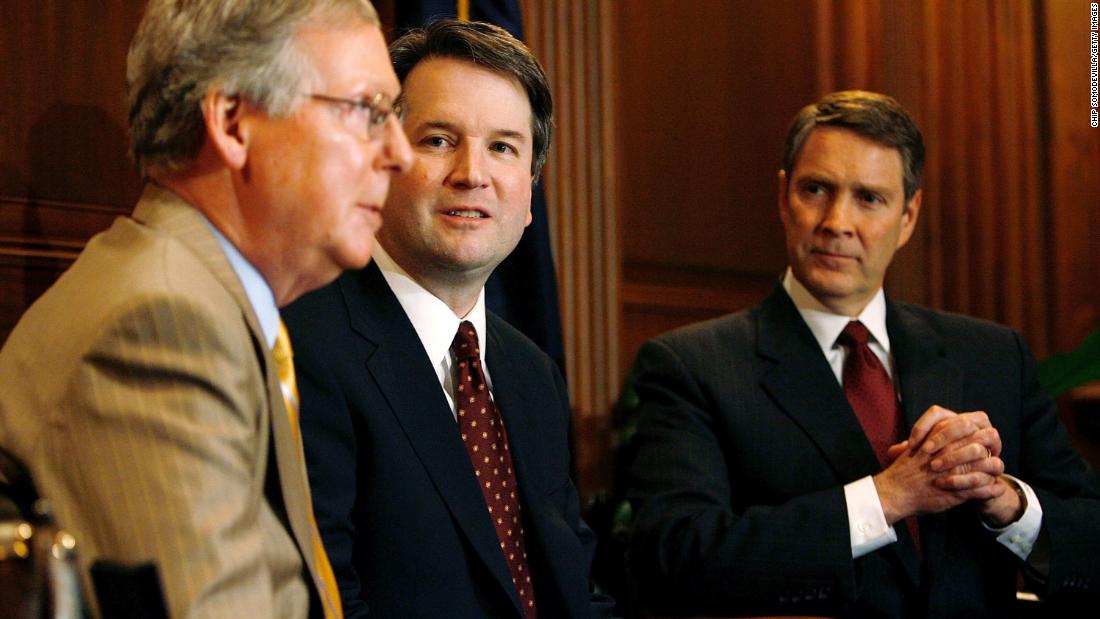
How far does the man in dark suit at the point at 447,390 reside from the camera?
206cm

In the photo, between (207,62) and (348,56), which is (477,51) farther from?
(207,62)

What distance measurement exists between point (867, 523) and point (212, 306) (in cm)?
181

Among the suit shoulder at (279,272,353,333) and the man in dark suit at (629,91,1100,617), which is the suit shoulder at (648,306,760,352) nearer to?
the man in dark suit at (629,91,1100,617)

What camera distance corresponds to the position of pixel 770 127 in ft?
14.2

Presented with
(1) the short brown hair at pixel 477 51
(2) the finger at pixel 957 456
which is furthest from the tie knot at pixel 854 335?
(1) the short brown hair at pixel 477 51

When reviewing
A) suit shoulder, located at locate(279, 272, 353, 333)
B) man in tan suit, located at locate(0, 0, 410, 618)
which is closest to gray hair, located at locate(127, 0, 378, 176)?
man in tan suit, located at locate(0, 0, 410, 618)

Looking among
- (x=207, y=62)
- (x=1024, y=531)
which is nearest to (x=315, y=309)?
(x=207, y=62)

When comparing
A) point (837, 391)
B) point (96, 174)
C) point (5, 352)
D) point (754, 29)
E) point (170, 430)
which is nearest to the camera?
point (170, 430)

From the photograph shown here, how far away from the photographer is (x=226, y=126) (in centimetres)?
157

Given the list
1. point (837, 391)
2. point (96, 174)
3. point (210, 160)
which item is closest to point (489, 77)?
point (96, 174)

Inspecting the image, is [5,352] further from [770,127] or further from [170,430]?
[770,127]

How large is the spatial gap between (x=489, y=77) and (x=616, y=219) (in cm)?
131

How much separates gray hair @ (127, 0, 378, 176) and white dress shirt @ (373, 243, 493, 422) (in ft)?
2.50

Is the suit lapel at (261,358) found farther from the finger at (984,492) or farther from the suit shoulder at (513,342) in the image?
the finger at (984,492)
